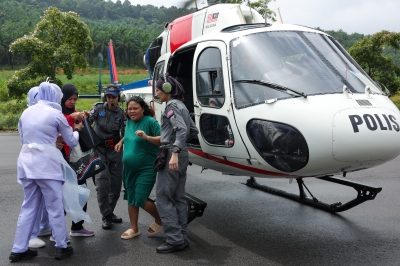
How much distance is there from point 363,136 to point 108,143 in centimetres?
292

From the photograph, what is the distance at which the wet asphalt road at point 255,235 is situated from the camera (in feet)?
14.8

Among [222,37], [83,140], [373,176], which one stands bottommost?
[373,176]

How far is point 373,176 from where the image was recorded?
868 cm

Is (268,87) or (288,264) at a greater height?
(268,87)

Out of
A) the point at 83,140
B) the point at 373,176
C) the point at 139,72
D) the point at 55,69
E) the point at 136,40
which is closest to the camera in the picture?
the point at 83,140

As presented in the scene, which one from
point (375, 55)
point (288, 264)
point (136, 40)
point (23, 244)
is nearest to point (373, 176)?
point (288, 264)

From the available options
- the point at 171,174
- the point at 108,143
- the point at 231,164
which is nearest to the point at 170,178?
the point at 171,174

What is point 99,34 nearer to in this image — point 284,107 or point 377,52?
point 377,52

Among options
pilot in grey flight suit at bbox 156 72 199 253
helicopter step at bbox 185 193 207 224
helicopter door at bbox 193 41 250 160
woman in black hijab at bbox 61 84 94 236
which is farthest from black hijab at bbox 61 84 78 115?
helicopter step at bbox 185 193 207 224

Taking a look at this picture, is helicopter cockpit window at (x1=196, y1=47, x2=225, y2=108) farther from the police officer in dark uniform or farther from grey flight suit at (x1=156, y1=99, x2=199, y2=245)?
the police officer in dark uniform

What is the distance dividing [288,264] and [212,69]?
223 centimetres

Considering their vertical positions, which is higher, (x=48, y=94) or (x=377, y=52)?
(x=377, y=52)

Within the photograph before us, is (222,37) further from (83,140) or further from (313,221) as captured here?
(313,221)

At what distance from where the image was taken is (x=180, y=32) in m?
6.70
